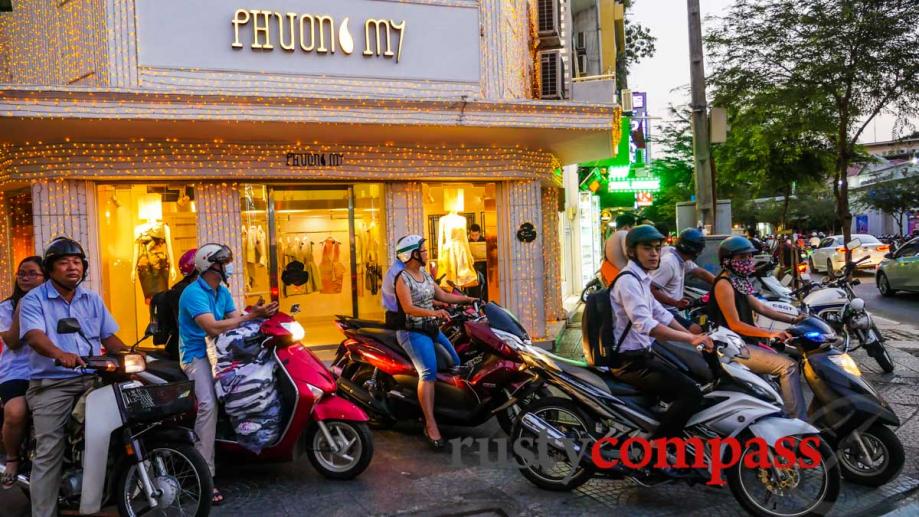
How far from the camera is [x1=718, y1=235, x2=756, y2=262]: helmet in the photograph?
546 centimetres

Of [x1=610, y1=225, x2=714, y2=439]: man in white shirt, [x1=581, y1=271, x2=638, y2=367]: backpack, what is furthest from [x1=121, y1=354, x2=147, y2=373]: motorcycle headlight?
[x1=610, y1=225, x2=714, y2=439]: man in white shirt

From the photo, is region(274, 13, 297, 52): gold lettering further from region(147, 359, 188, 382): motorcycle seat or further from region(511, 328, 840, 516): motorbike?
region(511, 328, 840, 516): motorbike

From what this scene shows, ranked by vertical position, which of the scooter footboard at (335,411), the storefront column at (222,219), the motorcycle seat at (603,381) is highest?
the storefront column at (222,219)

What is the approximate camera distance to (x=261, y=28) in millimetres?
9445

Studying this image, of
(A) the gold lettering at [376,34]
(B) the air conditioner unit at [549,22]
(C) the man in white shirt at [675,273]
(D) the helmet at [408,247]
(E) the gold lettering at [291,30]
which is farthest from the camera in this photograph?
(B) the air conditioner unit at [549,22]

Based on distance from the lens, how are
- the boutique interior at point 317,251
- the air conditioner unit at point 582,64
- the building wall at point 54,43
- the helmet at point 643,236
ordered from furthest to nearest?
1. the air conditioner unit at point 582,64
2. the boutique interior at point 317,251
3. the building wall at point 54,43
4. the helmet at point 643,236

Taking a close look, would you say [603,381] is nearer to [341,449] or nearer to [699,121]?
[341,449]

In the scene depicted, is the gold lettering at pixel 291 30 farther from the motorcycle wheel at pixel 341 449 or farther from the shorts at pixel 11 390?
the shorts at pixel 11 390

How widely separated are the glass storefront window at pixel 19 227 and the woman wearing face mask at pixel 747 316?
9508mm

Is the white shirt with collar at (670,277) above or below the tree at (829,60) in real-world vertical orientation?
below

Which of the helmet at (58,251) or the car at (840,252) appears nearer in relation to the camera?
the helmet at (58,251)

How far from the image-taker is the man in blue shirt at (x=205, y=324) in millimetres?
4816

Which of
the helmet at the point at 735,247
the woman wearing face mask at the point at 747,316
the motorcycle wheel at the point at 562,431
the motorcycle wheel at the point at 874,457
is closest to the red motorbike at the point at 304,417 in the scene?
the motorcycle wheel at the point at 562,431

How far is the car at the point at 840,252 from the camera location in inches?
945
